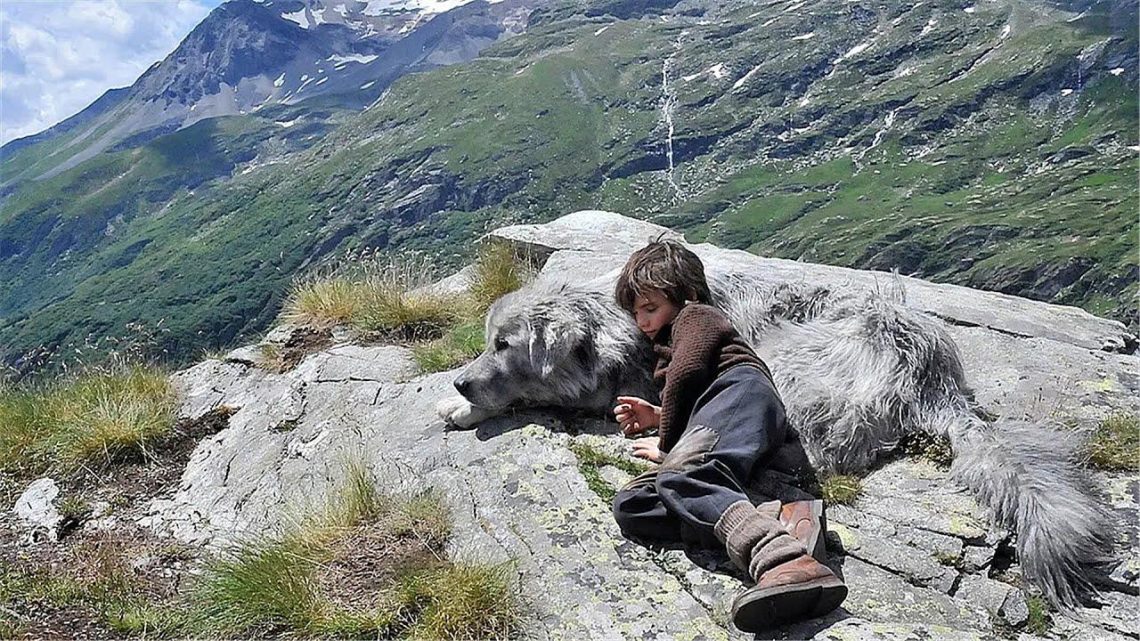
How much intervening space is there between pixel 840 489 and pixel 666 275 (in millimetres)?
2351

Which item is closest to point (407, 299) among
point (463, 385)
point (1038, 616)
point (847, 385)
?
point (463, 385)

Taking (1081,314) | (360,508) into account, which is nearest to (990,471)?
(360,508)

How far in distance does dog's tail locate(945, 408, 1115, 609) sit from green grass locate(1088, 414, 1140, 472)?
0.80 feet

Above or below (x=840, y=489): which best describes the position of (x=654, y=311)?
above

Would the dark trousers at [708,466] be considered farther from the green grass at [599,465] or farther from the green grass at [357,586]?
the green grass at [357,586]

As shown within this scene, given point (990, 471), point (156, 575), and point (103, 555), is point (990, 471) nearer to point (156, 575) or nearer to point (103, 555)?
point (156, 575)

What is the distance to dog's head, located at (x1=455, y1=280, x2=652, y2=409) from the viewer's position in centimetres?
832

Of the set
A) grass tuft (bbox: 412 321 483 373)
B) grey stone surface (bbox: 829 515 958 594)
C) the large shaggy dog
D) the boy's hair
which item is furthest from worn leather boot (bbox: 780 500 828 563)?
grass tuft (bbox: 412 321 483 373)

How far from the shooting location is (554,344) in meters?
8.42

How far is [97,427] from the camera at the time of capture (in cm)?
985

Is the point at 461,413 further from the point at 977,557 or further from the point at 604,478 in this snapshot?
the point at 977,557

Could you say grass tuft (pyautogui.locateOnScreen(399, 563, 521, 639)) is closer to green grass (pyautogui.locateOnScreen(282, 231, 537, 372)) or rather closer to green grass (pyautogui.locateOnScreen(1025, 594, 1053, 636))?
green grass (pyautogui.locateOnScreen(1025, 594, 1053, 636))

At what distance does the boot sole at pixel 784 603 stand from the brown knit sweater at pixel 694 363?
1979 millimetres

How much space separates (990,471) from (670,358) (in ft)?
8.35
